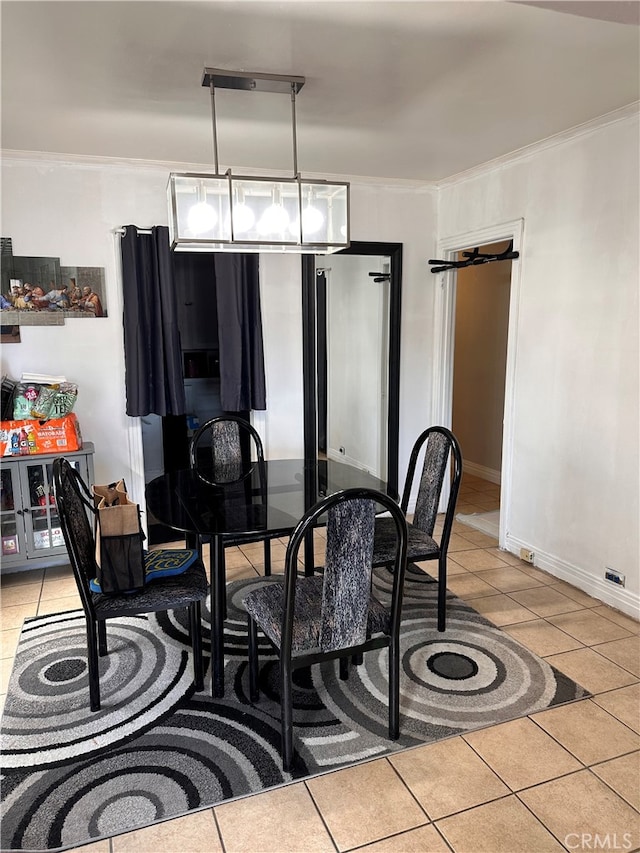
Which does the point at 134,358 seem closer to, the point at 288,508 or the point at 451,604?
the point at 288,508

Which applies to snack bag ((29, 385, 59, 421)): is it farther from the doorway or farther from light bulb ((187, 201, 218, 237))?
the doorway

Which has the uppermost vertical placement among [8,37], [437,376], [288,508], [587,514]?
[8,37]

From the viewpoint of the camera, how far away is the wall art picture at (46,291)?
3.53 meters

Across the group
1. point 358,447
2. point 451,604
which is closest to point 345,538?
point 451,604

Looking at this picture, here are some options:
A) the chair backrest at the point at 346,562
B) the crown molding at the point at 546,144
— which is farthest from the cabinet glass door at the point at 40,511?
the crown molding at the point at 546,144

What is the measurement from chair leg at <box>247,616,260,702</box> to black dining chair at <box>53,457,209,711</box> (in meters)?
0.23

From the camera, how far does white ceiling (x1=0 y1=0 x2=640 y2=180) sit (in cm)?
194

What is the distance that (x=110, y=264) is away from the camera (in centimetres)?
372

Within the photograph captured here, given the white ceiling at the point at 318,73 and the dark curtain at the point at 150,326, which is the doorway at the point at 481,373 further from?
the dark curtain at the point at 150,326

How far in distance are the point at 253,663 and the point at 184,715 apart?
1.04 feet

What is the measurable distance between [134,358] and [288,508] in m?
1.75

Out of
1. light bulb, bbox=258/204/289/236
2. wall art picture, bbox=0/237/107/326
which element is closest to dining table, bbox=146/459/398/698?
light bulb, bbox=258/204/289/236

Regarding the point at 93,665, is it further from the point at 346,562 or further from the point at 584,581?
the point at 584,581

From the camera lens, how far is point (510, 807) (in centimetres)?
186
